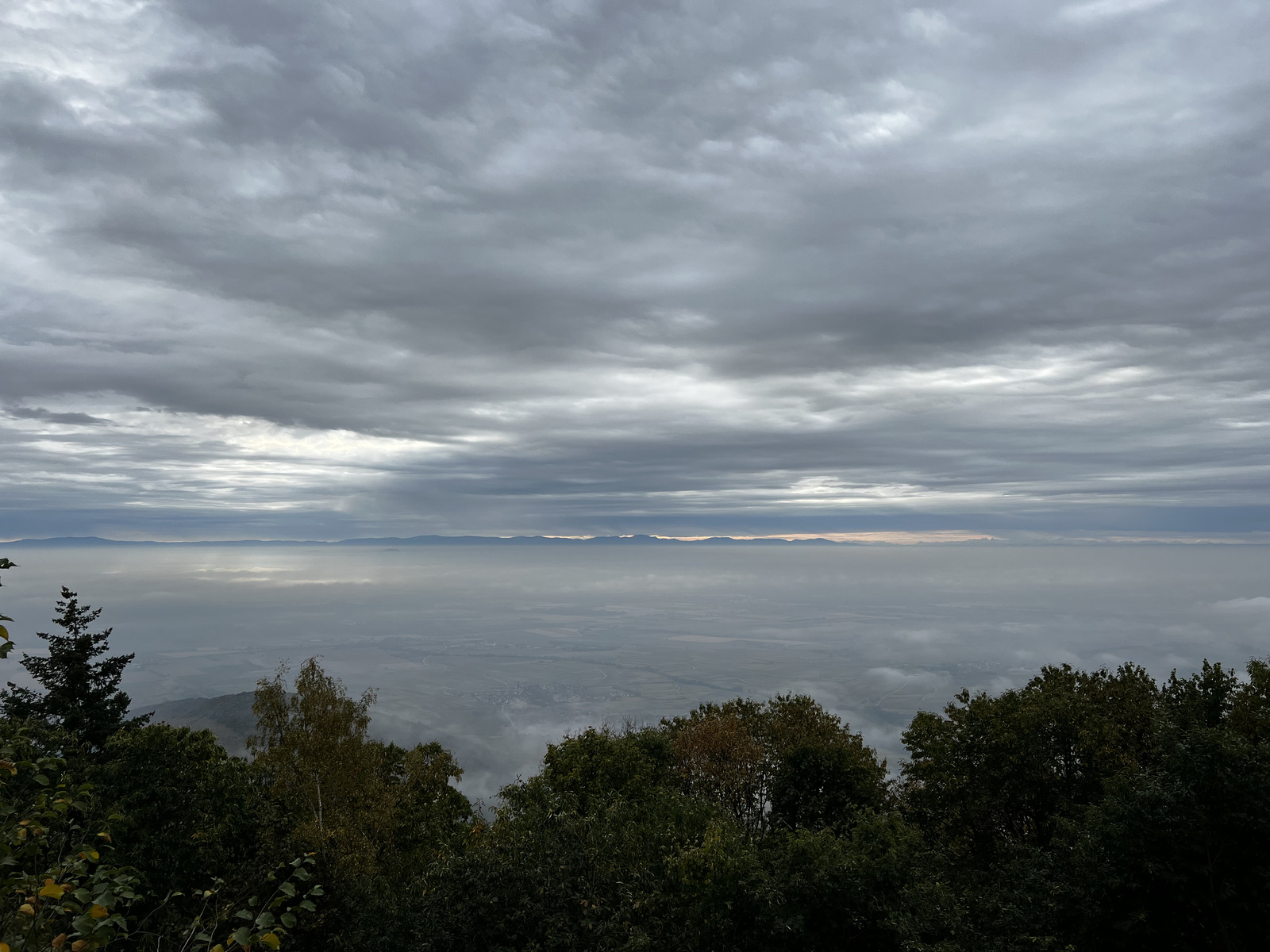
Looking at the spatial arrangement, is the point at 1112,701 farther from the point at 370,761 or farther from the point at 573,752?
the point at 370,761

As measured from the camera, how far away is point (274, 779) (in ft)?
112

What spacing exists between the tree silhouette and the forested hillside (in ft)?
0.60

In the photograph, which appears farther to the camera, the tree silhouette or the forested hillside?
the tree silhouette

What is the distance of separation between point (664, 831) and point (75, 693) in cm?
4120

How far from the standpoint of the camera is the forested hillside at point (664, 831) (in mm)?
19438

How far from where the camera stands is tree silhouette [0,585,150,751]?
44219 millimetres

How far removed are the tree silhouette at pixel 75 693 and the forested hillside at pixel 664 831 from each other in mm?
183

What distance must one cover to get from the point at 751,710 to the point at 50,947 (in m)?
50.1

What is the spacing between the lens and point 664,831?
2652cm

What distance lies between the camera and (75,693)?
45062mm

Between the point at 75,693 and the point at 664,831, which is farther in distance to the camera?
the point at 75,693

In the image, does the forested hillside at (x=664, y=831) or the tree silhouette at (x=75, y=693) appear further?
the tree silhouette at (x=75, y=693)

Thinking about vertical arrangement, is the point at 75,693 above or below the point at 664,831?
above

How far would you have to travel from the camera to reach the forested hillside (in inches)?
765
